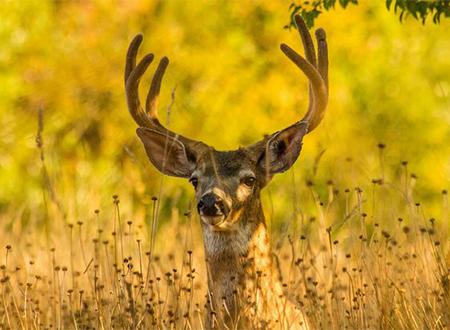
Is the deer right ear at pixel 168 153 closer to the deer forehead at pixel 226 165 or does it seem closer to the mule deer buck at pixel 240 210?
the mule deer buck at pixel 240 210

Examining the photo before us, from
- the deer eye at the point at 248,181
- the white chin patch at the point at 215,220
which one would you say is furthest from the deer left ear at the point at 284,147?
the white chin patch at the point at 215,220

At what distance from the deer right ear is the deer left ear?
0.46m

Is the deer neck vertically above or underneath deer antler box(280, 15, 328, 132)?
underneath

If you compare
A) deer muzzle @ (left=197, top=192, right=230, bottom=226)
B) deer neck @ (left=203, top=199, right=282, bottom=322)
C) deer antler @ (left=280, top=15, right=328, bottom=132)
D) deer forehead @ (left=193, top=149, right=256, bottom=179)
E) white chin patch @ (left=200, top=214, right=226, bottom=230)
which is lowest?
deer neck @ (left=203, top=199, right=282, bottom=322)

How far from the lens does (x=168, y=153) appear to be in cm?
778

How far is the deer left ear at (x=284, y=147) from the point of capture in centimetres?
760

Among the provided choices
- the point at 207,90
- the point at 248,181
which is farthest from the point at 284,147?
the point at 207,90

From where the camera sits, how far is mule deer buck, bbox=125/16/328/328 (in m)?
6.85

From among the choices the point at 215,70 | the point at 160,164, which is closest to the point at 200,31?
the point at 215,70

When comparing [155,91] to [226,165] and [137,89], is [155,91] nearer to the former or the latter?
[137,89]

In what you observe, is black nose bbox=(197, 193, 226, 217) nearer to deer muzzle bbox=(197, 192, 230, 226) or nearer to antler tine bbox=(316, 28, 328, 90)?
deer muzzle bbox=(197, 192, 230, 226)

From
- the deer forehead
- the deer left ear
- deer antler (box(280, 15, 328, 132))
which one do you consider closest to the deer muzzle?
the deer forehead

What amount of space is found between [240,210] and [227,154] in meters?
0.47

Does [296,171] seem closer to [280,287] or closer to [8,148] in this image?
[8,148]
